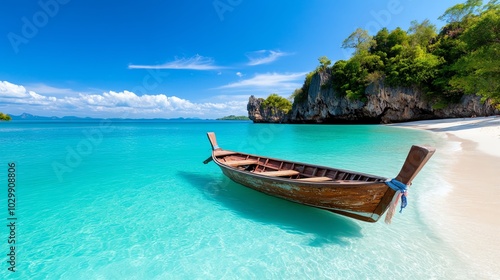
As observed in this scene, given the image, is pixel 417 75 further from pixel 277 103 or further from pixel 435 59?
pixel 277 103

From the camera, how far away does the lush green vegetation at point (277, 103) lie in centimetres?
8146

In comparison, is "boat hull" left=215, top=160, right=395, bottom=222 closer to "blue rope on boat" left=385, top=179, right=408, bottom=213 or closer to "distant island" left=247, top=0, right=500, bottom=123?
"blue rope on boat" left=385, top=179, right=408, bottom=213

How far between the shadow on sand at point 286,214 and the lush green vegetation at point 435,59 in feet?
96.4

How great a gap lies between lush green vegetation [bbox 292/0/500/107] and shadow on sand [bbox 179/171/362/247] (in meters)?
29.4

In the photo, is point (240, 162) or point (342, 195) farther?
point (240, 162)

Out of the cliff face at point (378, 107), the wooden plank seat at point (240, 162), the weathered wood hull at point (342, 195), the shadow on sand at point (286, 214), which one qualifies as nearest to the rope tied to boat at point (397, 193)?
the weathered wood hull at point (342, 195)

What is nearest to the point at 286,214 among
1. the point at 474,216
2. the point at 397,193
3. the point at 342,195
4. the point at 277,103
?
the point at 342,195

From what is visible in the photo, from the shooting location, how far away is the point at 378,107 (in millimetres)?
43188

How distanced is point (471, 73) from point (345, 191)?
1425 inches

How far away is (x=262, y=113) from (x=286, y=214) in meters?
87.7

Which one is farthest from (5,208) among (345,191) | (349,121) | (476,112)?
(349,121)

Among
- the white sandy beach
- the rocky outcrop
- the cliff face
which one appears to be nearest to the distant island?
the cliff face

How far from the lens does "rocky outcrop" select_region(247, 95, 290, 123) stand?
8331 centimetres

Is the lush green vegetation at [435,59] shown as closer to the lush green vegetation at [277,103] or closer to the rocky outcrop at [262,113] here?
the lush green vegetation at [277,103]
